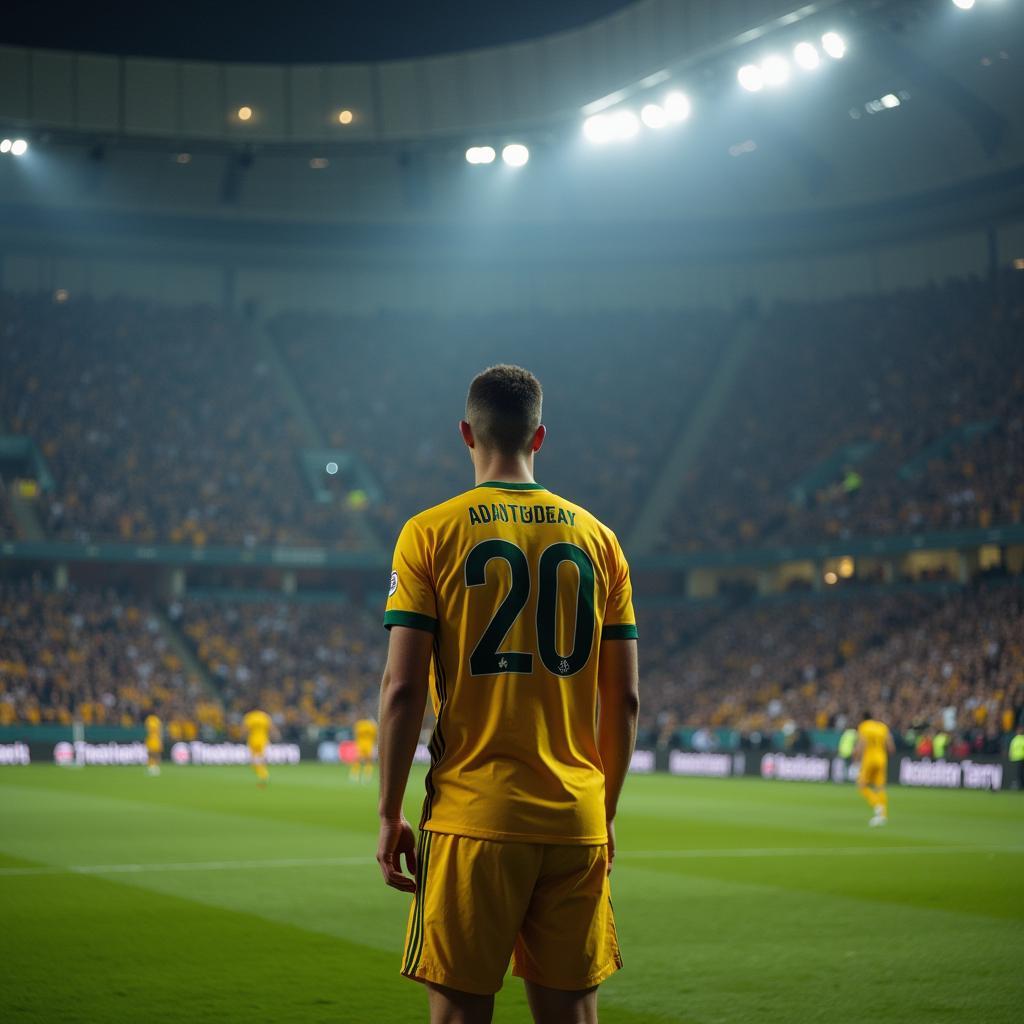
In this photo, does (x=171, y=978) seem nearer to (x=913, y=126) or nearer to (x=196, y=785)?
(x=196, y=785)

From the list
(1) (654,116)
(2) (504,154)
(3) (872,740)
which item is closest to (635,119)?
(1) (654,116)

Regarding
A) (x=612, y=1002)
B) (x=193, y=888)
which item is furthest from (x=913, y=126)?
(x=612, y=1002)

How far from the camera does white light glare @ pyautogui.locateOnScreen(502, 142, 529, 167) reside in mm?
53594

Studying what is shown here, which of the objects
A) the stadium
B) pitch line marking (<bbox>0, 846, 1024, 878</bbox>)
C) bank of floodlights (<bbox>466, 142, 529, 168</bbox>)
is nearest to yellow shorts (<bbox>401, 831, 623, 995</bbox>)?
pitch line marking (<bbox>0, 846, 1024, 878</bbox>)

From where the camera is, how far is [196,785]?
34250mm

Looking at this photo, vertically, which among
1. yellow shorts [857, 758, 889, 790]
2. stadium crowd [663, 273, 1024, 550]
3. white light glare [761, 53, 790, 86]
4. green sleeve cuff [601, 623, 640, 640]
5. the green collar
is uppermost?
white light glare [761, 53, 790, 86]

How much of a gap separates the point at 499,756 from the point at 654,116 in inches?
1809

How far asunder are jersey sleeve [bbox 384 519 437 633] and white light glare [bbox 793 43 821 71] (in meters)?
40.8

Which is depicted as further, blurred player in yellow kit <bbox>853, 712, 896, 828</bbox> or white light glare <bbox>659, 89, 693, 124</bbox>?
white light glare <bbox>659, 89, 693, 124</bbox>

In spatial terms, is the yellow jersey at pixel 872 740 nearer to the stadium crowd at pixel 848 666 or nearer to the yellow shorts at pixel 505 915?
the stadium crowd at pixel 848 666

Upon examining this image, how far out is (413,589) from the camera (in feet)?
15.2

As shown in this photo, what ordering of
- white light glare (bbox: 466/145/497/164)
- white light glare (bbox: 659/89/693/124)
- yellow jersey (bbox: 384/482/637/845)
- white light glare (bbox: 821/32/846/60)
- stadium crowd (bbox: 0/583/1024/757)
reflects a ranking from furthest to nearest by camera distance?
white light glare (bbox: 466/145/497/164) → white light glare (bbox: 659/89/693/124) → white light glare (bbox: 821/32/846/60) → stadium crowd (bbox: 0/583/1024/757) → yellow jersey (bbox: 384/482/637/845)

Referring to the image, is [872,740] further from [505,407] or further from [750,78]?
[750,78]

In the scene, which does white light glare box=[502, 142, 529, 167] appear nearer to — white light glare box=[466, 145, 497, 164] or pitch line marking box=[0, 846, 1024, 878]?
white light glare box=[466, 145, 497, 164]
